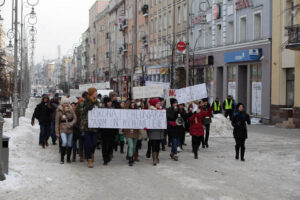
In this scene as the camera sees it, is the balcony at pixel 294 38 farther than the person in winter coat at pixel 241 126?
Yes

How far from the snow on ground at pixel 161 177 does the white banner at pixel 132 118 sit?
0.98 m

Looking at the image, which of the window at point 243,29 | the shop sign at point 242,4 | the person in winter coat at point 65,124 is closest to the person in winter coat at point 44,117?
the person in winter coat at point 65,124

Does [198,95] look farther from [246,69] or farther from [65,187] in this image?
→ [246,69]

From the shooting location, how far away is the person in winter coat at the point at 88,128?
13.3 m

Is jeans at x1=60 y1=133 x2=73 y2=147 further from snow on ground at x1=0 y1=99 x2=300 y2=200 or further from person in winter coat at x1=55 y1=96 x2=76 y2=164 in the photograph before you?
snow on ground at x1=0 y1=99 x2=300 y2=200

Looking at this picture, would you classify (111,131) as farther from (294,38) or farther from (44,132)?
(294,38)

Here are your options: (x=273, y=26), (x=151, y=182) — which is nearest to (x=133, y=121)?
(x=151, y=182)

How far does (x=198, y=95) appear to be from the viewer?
61.4 feet

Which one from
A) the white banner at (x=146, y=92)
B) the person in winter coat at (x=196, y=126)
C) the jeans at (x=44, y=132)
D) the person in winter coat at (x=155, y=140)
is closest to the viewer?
the person in winter coat at (x=155, y=140)

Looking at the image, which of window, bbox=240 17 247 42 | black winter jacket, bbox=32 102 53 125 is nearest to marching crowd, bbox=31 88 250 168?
black winter jacket, bbox=32 102 53 125

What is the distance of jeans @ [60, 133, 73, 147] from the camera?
13844mm

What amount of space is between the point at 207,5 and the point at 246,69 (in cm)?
896

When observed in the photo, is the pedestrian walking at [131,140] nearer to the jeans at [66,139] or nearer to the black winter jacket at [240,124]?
the jeans at [66,139]

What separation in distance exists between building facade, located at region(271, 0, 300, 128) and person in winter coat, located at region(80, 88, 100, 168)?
17.1 metres
